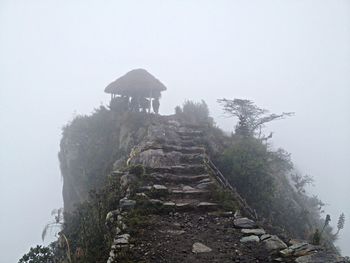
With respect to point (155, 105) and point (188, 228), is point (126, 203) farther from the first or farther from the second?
point (155, 105)

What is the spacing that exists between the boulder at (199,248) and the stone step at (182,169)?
4057mm

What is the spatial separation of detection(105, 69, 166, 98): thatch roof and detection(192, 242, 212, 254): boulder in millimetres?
15553

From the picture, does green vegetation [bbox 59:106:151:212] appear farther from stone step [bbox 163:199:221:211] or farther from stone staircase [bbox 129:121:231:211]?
stone step [bbox 163:199:221:211]

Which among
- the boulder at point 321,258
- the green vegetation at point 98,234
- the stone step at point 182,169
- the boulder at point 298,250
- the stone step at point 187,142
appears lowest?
the green vegetation at point 98,234

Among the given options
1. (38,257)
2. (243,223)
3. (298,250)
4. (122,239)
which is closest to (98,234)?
(122,239)

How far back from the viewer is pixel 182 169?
9.95 meters

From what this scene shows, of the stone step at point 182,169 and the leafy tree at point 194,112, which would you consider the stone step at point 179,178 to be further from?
the leafy tree at point 194,112

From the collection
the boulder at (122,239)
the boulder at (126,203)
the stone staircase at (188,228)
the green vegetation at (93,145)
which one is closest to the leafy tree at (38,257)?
the stone staircase at (188,228)

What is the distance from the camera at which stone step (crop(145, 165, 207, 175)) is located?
962 cm

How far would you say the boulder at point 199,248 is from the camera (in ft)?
17.7

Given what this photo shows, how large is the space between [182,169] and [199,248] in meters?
4.54

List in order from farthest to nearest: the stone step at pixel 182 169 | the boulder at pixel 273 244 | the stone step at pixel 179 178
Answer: the stone step at pixel 182 169 → the stone step at pixel 179 178 → the boulder at pixel 273 244

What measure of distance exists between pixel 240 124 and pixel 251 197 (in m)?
5.81

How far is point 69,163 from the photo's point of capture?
1777 cm
